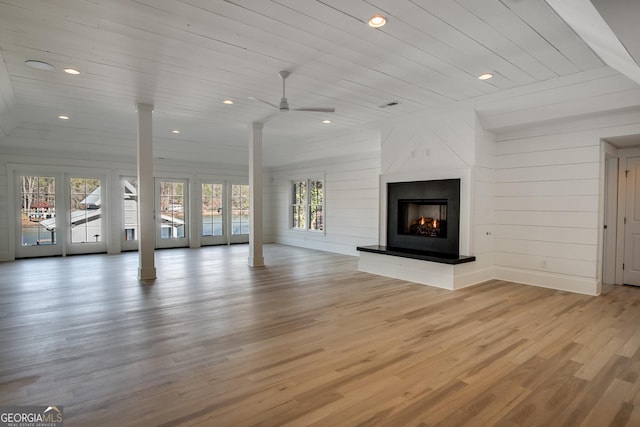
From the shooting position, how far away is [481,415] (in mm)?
2004

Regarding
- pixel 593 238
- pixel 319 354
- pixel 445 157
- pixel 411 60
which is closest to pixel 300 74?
pixel 411 60

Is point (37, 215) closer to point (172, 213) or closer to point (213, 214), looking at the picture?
point (172, 213)

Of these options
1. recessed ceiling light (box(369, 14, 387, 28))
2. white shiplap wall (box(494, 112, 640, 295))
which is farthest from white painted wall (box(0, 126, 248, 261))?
white shiplap wall (box(494, 112, 640, 295))

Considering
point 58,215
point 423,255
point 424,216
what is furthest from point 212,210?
point 423,255

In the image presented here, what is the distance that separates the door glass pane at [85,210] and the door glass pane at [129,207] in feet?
1.79

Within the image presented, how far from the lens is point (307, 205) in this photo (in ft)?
32.5

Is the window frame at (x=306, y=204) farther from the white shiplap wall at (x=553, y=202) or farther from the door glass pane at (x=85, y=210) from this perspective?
the door glass pane at (x=85, y=210)

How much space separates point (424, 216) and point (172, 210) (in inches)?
279

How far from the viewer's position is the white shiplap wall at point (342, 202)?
26.2ft

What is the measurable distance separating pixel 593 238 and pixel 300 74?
443 centimetres

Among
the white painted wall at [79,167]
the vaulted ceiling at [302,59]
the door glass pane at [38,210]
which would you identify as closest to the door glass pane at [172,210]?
the white painted wall at [79,167]

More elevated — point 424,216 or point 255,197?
point 255,197

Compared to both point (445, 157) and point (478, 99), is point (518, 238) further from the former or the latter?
point (478, 99)

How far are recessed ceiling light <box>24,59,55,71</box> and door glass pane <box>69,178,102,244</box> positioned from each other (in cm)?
526
